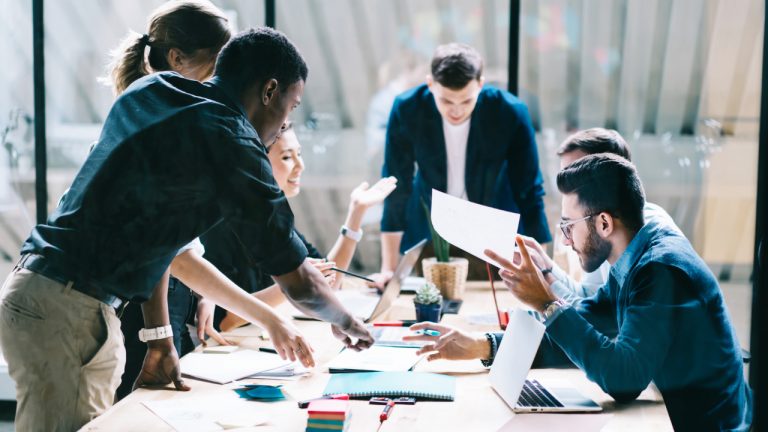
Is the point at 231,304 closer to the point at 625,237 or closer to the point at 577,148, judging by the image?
the point at 625,237

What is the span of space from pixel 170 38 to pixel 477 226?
806 millimetres

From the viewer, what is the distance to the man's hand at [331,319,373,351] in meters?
1.69

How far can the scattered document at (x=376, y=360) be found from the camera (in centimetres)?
172

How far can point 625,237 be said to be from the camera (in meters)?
1.64

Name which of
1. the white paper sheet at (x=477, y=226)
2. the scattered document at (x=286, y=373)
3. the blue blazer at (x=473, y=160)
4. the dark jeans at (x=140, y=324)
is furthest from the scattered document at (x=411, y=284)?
the scattered document at (x=286, y=373)

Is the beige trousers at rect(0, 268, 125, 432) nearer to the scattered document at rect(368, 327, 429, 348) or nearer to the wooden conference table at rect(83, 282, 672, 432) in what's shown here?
the wooden conference table at rect(83, 282, 672, 432)

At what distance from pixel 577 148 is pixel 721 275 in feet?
5.52

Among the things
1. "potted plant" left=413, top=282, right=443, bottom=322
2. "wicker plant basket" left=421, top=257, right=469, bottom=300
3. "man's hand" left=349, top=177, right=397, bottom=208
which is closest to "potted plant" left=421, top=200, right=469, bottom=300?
"wicker plant basket" left=421, top=257, right=469, bottom=300

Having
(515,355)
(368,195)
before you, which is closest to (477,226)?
(515,355)

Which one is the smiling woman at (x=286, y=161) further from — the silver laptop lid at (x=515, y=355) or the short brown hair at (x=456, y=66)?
the silver laptop lid at (x=515, y=355)

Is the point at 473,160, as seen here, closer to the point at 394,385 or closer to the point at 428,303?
the point at 428,303

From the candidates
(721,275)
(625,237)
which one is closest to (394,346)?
(625,237)

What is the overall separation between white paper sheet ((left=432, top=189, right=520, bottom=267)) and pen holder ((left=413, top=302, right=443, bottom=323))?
28 cm

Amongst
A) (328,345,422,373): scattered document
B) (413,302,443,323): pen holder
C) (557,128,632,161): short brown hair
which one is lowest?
(413,302,443,323): pen holder
